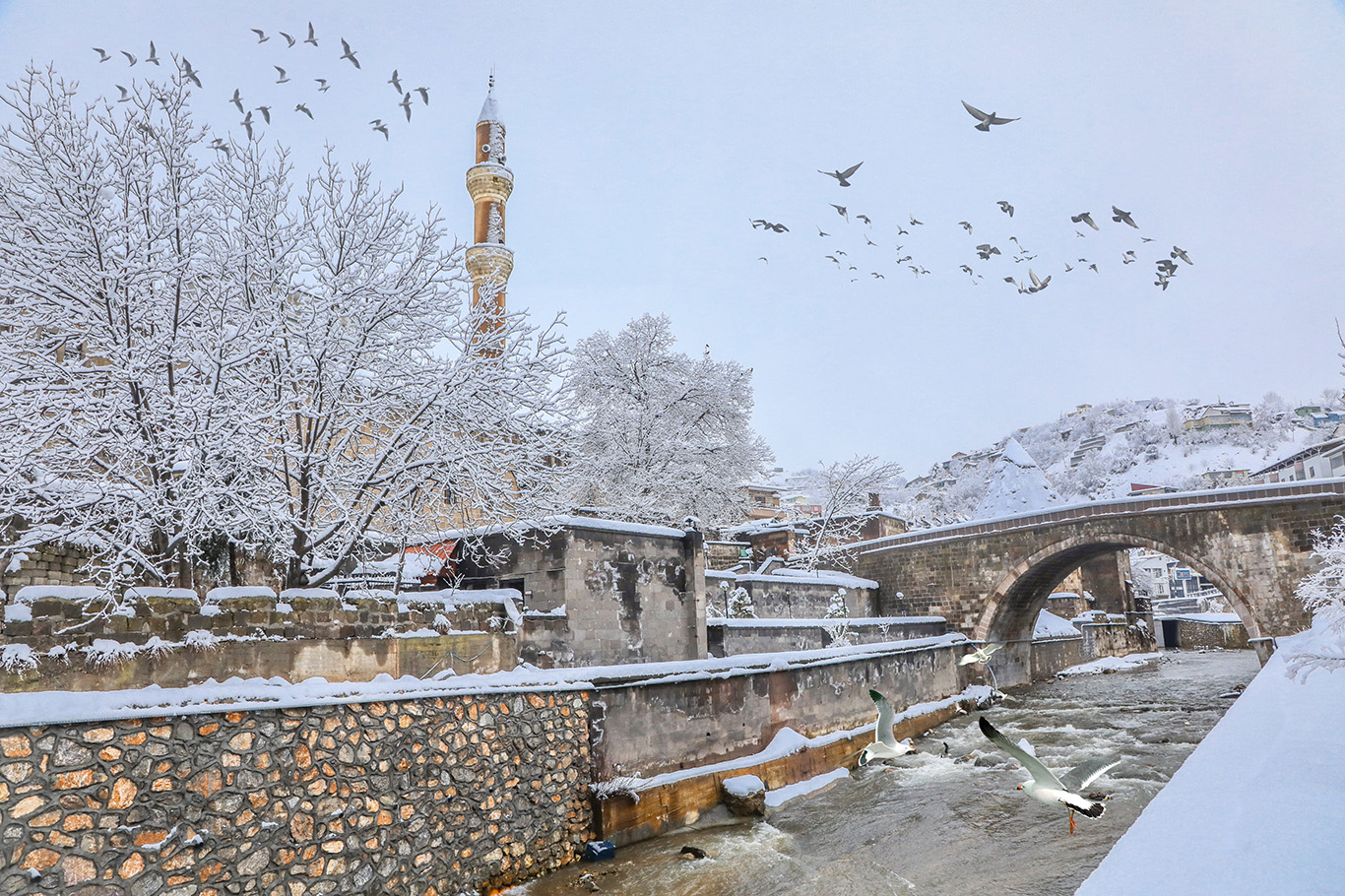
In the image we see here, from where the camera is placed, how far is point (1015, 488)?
33.2 metres

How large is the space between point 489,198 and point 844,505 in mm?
19077

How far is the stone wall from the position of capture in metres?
15.2

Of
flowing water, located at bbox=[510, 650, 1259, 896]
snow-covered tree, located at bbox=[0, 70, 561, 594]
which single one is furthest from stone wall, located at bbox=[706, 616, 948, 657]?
snow-covered tree, located at bbox=[0, 70, 561, 594]

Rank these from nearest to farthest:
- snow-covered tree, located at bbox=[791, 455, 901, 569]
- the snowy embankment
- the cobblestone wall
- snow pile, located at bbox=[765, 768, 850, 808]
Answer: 1. the snowy embankment
2. the cobblestone wall
3. snow pile, located at bbox=[765, 768, 850, 808]
4. snow-covered tree, located at bbox=[791, 455, 901, 569]

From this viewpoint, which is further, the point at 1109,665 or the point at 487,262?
the point at 1109,665

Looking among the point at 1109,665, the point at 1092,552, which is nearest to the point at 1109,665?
the point at 1109,665

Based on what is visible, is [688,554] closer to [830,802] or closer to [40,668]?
[830,802]

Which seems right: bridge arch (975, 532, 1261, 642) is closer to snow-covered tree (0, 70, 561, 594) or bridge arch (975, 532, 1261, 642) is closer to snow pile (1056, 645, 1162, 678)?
snow pile (1056, 645, 1162, 678)

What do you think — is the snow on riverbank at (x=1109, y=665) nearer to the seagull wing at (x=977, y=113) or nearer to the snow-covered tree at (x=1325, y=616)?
the snow-covered tree at (x=1325, y=616)

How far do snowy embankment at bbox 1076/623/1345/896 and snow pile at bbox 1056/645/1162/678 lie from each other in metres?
29.1

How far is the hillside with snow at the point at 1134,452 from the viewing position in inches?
3450

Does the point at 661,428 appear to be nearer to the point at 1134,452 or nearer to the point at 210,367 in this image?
the point at 210,367

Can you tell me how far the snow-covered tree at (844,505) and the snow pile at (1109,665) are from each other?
1074 centimetres

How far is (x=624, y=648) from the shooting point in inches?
508
